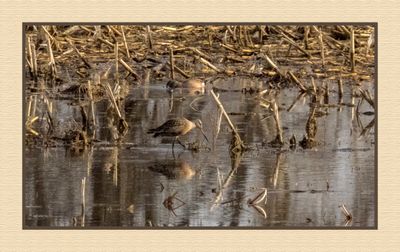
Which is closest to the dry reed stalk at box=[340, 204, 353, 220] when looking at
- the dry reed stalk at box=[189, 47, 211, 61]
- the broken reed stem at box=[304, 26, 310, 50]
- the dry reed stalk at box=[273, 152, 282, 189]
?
the dry reed stalk at box=[273, 152, 282, 189]

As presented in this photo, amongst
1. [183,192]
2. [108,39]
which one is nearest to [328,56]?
[108,39]

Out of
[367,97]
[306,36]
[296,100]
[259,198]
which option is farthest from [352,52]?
[259,198]

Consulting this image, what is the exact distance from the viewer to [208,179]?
12031mm

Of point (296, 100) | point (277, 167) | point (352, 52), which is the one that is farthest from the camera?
point (352, 52)

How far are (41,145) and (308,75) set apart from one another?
19.7ft

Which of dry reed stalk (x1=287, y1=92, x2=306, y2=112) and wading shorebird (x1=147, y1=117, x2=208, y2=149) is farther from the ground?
dry reed stalk (x1=287, y1=92, x2=306, y2=112)

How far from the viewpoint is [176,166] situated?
12.5 metres

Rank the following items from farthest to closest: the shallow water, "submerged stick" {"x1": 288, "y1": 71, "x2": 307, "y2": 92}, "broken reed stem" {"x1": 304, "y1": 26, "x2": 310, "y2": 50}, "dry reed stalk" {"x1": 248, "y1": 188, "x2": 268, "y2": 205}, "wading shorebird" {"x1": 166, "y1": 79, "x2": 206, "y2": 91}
Answer: "broken reed stem" {"x1": 304, "y1": 26, "x2": 310, "y2": 50}
"wading shorebird" {"x1": 166, "y1": 79, "x2": 206, "y2": 91}
"submerged stick" {"x1": 288, "y1": 71, "x2": 307, "y2": 92}
"dry reed stalk" {"x1": 248, "y1": 188, "x2": 268, "y2": 205}
the shallow water

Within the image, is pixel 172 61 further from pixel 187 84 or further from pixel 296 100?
pixel 296 100

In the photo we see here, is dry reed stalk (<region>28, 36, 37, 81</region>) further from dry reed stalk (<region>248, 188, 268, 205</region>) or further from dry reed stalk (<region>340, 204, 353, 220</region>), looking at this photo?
dry reed stalk (<region>340, 204, 353, 220</region>)

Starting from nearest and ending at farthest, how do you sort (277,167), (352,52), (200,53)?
(277,167), (352,52), (200,53)

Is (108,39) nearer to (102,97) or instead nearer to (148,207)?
(102,97)

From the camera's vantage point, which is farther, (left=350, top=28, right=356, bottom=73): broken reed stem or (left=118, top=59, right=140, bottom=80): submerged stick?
(left=350, top=28, right=356, bottom=73): broken reed stem

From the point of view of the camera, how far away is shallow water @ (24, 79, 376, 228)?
10.8 metres
